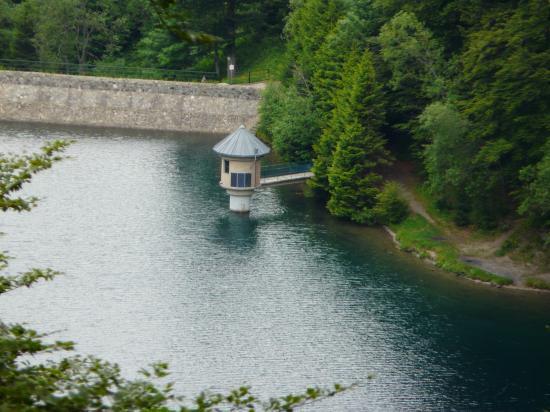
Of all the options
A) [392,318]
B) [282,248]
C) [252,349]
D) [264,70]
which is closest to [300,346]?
[252,349]

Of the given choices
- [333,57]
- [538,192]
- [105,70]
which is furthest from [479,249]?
[105,70]

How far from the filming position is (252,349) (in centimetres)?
3353

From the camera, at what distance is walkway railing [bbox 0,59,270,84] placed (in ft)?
254

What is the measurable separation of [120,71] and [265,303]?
4483 centimetres

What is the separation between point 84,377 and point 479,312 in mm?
29019

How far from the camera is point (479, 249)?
45688mm

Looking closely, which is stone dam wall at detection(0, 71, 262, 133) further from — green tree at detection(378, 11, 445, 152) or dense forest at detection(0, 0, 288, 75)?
green tree at detection(378, 11, 445, 152)

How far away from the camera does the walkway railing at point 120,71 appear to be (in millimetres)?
77500

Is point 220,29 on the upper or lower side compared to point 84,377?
upper

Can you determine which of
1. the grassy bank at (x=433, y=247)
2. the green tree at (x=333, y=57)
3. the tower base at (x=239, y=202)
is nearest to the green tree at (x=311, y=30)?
the green tree at (x=333, y=57)

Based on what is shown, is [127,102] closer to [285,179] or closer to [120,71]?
[120,71]

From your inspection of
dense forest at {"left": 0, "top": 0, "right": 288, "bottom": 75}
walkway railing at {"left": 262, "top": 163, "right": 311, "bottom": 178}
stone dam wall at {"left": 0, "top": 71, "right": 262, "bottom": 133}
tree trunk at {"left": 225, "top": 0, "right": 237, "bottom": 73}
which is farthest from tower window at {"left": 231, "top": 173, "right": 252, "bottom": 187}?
tree trunk at {"left": 225, "top": 0, "right": 237, "bottom": 73}

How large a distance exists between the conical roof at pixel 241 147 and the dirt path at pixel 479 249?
7842 mm

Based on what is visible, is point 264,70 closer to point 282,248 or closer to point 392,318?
point 282,248
